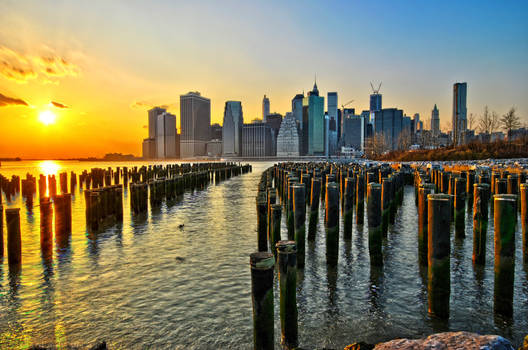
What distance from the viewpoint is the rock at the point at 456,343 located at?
3076 millimetres

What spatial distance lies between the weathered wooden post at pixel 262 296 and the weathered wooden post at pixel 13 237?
875 cm

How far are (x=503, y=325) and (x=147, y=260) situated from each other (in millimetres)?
9289

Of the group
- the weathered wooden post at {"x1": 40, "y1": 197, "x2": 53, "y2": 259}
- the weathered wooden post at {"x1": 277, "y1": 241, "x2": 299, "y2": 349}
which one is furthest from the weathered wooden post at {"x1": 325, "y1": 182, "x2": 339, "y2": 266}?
the weathered wooden post at {"x1": 40, "y1": 197, "x2": 53, "y2": 259}

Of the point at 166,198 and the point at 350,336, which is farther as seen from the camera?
the point at 166,198

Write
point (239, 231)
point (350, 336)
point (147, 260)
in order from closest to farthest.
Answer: point (350, 336)
point (147, 260)
point (239, 231)

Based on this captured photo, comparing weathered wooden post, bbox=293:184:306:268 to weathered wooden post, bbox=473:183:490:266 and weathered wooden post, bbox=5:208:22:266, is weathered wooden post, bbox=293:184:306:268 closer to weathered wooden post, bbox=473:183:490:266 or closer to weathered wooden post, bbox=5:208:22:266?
weathered wooden post, bbox=473:183:490:266

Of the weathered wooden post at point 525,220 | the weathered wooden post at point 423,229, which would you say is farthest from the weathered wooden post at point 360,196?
the weathered wooden post at point 525,220

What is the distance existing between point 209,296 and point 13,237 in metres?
6.80

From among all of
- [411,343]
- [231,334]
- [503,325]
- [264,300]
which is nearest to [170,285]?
[231,334]

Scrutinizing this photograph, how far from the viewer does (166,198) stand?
23.9 meters

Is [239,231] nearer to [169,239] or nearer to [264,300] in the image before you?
[169,239]

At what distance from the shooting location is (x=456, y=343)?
10.6 ft

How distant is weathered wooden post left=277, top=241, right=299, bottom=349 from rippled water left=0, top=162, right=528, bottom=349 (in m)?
0.35

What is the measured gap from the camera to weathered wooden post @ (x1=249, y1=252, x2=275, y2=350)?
4.55 m
